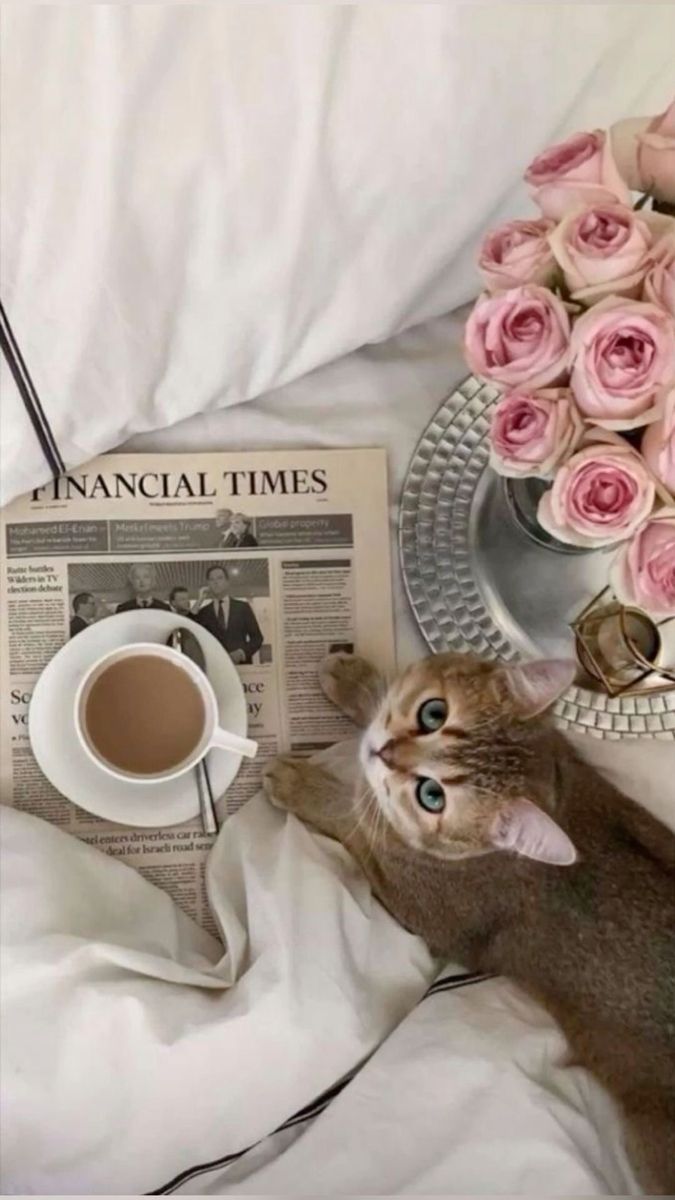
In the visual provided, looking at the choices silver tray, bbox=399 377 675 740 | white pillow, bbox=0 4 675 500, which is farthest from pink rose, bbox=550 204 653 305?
silver tray, bbox=399 377 675 740

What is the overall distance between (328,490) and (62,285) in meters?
0.29

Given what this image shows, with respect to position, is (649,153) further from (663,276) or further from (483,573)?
(483,573)

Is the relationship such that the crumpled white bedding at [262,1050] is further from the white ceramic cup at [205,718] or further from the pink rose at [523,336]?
the pink rose at [523,336]

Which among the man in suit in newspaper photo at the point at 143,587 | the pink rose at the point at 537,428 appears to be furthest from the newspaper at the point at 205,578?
the pink rose at the point at 537,428

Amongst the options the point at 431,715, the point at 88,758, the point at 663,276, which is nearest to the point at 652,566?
the point at 663,276

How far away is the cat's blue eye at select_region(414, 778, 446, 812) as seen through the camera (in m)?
0.85

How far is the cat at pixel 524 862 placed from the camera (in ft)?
2.79

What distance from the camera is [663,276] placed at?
24.5 inches

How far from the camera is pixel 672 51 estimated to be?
861mm

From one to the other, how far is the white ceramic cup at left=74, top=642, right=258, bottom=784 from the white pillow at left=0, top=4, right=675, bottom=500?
6.2 inches

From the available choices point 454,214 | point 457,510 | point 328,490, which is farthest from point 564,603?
point 454,214

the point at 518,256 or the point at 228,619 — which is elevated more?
the point at 518,256

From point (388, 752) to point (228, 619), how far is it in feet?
0.64

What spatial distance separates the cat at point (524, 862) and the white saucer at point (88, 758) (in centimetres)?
7
